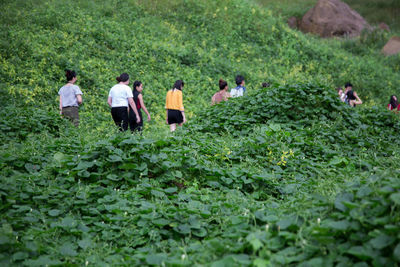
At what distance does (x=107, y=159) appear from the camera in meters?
4.33

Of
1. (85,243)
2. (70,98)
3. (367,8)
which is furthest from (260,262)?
(367,8)

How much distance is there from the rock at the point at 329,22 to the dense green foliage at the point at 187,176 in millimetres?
14940

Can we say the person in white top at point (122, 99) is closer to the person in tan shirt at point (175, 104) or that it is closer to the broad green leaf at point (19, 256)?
the person in tan shirt at point (175, 104)

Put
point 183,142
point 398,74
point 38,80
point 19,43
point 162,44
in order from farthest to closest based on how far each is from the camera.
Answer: point 398,74 < point 162,44 < point 19,43 < point 38,80 < point 183,142

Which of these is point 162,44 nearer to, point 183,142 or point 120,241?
point 183,142

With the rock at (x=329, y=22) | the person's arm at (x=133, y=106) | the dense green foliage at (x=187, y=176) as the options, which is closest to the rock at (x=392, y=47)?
the rock at (x=329, y=22)

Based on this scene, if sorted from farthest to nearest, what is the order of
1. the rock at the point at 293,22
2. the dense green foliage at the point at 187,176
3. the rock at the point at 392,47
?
the rock at the point at 293,22 → the rock at the point at 392,47 → the dense green foliage at the point at 187,176

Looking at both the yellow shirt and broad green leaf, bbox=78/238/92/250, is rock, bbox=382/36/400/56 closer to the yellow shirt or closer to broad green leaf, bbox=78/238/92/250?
the yellow shirt

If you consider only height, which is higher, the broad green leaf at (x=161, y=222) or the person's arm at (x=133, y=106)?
the person's arm at (x=133, y=106)

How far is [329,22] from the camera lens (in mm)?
24031

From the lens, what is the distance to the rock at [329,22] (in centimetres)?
2403

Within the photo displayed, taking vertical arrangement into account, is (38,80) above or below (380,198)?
above

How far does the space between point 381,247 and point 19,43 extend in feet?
40.1

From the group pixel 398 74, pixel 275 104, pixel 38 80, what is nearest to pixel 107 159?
pixel 275 104
